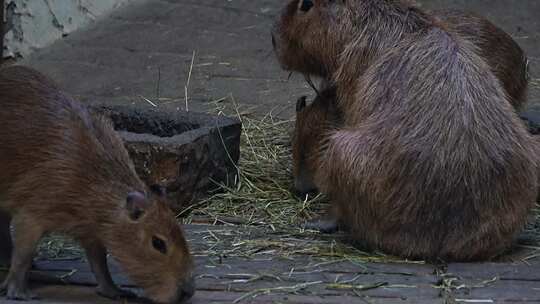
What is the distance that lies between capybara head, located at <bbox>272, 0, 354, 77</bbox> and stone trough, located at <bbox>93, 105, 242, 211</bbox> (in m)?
0.57

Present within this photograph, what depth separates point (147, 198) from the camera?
495 cm

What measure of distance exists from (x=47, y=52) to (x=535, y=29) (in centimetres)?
404

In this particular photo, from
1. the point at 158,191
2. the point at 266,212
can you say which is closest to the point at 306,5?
the point at 266,212

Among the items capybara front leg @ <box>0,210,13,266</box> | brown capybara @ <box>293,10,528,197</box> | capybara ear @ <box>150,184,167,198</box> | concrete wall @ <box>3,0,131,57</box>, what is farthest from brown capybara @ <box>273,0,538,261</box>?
concrete wall @ <box>3,0,131,57</box>

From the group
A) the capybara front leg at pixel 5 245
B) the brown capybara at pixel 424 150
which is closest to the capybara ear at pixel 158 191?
the capybara front leg at pixel 5 245

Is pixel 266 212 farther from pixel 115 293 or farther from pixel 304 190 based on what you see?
pixel 115 293

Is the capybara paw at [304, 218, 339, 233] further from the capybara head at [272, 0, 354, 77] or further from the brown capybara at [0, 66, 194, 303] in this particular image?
the brown capybara at [0, 66, 194, 303]

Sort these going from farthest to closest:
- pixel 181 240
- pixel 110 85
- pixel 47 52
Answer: pixel 47 52 < pixel 110 85 < pixel 181 240

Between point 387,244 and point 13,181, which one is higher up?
point 13,181

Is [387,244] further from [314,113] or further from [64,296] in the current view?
[64,296]

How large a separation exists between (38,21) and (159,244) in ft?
18.3

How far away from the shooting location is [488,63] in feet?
22.9

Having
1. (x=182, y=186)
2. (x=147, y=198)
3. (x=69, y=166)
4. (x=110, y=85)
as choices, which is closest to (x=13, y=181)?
(x=69, y=166)

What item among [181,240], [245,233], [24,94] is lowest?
[245,233]
